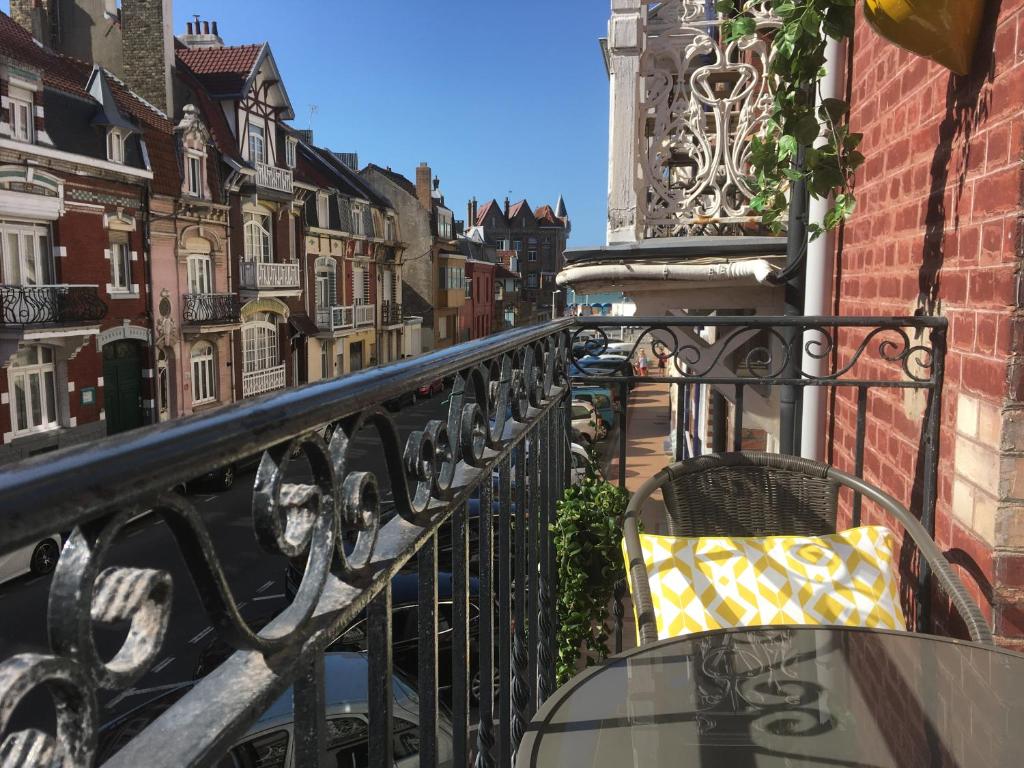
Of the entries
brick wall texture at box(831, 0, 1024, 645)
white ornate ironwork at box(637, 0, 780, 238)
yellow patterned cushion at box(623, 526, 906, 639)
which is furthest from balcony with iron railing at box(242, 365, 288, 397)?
yellow patterned cushion at box(623, 526, 906, 639)

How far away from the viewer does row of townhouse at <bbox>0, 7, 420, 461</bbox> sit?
597 inches

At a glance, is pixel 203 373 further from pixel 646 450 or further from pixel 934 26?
pixel 934 26

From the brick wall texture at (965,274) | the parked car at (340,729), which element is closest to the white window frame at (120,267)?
the parked car at (340,729)

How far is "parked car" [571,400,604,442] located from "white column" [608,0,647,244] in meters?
12.3

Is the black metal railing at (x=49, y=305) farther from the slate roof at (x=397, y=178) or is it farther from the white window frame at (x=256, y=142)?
the slate roof at (x=397, y=178)

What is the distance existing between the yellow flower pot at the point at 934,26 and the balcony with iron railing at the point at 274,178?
69.8 feet

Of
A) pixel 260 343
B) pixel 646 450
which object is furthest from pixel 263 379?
pixel 646 450

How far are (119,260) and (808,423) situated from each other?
16976 millimetres

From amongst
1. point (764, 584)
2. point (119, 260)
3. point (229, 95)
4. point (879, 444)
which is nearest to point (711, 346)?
point (879, 444)

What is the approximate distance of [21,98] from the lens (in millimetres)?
14555

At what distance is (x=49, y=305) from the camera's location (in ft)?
50.5

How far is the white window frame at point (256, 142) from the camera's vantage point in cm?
2222

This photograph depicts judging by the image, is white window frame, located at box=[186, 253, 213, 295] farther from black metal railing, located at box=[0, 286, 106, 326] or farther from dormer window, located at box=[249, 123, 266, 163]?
dormer window, located at box=[249, 123, 266, 163]

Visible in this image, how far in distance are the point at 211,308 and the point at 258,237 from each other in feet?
11.3
